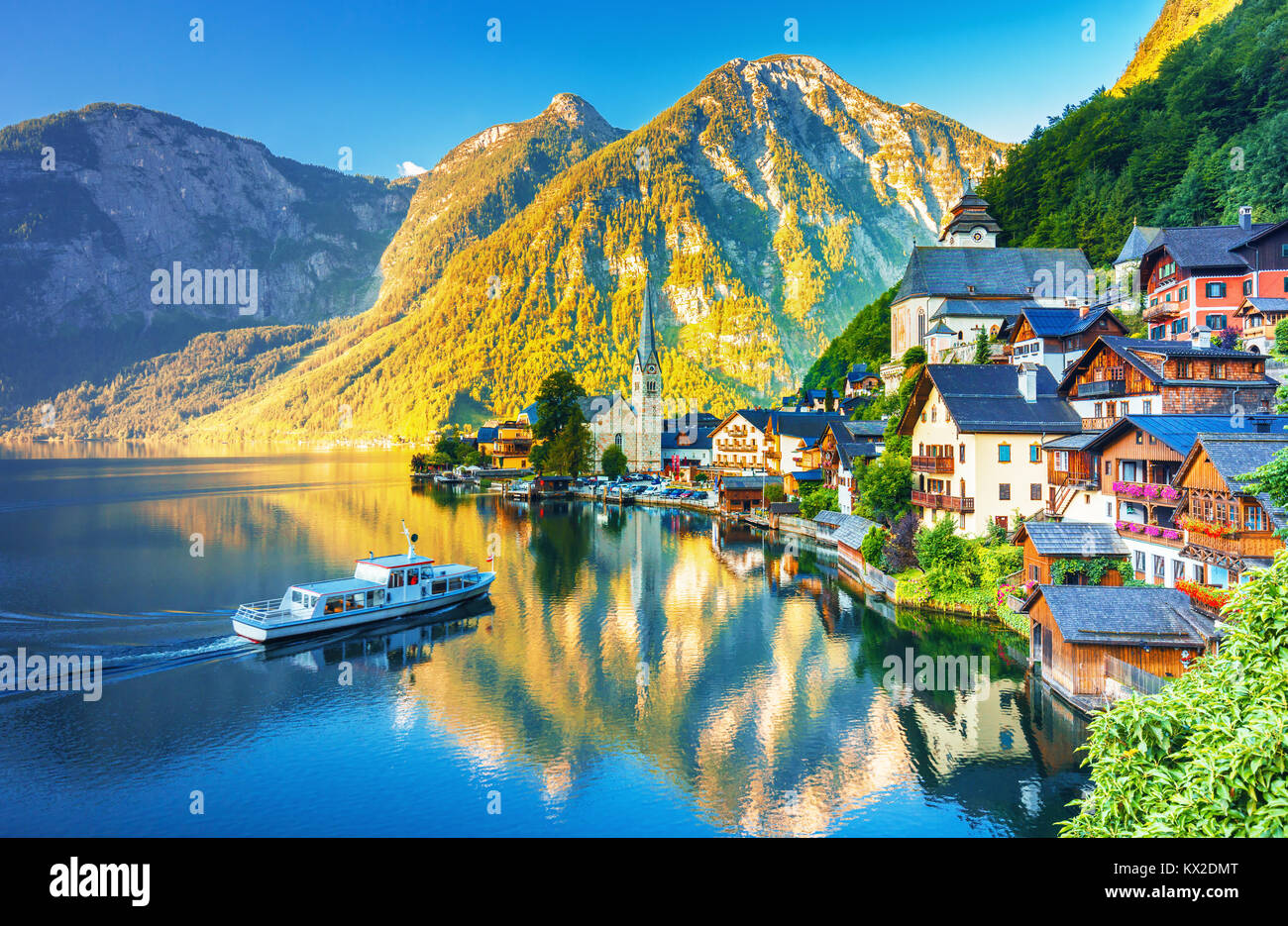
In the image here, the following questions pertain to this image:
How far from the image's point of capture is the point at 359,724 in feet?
90.7

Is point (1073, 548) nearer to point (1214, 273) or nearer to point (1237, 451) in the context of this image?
point (1237, 451)

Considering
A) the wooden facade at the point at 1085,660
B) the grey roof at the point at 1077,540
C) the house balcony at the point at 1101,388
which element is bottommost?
the wooden facade at the point at 1085,660

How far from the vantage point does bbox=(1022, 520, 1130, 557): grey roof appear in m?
33.1

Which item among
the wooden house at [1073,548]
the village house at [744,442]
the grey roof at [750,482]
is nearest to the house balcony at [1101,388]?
the wooden house at [1073,548]

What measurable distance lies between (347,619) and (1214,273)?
2388 inches

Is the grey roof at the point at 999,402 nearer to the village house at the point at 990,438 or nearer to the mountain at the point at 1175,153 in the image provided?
the village house at the point at 990,438

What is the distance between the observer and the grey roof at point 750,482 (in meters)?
84.6

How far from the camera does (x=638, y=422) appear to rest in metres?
134

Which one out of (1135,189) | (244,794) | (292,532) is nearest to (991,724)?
(244,794)

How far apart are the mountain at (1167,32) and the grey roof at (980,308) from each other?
7204cm

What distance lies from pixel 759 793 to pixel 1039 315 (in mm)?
40928

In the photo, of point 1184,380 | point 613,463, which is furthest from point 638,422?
point 1184,380

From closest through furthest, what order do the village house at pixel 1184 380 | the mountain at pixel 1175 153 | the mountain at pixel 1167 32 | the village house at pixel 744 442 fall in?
the village house at pixel 1184 380, the mountain at pixel 1175 153, the village house at pixel 744 442, the mountain at pixel 1167 32

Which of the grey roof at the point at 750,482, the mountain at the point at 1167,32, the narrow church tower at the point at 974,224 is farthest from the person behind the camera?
the mountain at the point at 1167,32
